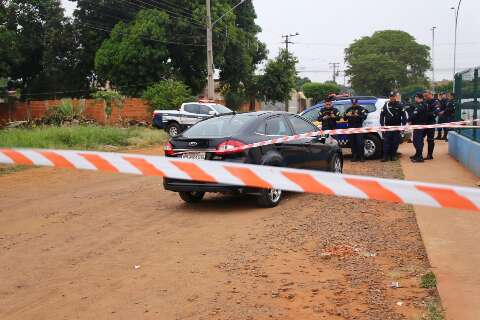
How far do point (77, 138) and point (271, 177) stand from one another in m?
16.1

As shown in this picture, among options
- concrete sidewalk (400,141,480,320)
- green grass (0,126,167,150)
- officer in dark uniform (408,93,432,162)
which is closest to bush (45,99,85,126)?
green grass (0,126,167,150)

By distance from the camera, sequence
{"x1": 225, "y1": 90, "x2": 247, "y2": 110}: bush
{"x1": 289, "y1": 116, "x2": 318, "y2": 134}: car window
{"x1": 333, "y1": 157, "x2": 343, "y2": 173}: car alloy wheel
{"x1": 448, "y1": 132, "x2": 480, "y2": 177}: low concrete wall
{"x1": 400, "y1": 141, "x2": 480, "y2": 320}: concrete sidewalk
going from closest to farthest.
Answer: {"x1": 400, "y1": 141, "x2": 480, "y2": 320}: concrete sidewalk → {"x1": 289, "y1": 116, "x2": 318, "y2": 134}: car window → {"x1": 333, "y1": 157, "x2": 343, "y2": 173}: car alloy wheel → {"x1": 448, "y1": 132, "x2": 480, "y2": 177}: low concrete wall → {"x1": 225, "y1": 90, "x2": 247, "y2": 110}: bush

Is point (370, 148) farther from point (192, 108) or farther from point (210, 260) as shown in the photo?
point (192, 108)

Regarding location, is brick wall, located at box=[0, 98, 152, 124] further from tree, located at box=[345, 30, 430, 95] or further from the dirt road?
tree, located at box=[345, 30, 430, 95]

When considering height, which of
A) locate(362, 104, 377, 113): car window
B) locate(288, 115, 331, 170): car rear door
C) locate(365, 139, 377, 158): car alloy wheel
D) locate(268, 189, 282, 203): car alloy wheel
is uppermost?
locate(362, 104, 377, 113): car window

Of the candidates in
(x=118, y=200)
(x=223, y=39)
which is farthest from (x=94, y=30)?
(x=118, y=200)

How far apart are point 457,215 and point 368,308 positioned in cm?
343

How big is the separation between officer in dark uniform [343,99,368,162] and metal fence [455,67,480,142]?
2382mm

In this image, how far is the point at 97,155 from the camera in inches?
163

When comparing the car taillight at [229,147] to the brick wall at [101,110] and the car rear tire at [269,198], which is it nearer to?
the car rear tire at [269,198]

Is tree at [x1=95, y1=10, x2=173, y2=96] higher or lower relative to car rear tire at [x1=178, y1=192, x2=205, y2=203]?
higher

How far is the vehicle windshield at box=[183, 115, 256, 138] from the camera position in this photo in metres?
8.16

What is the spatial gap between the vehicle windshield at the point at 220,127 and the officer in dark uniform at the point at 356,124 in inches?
215

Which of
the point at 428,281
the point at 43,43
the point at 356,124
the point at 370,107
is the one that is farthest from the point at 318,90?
the point at 428,281
